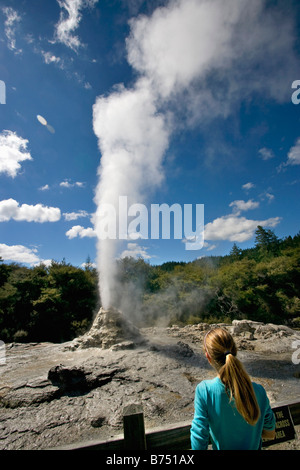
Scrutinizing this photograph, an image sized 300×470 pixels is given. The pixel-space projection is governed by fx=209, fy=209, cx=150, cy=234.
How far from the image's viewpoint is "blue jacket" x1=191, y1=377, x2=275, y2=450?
1.29 metres

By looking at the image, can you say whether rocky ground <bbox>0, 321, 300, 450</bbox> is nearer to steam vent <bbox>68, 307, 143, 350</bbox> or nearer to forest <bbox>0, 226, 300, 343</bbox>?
steam vent <bbox>68, 307, 143, 350</bbox>

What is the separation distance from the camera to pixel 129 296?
2123cm

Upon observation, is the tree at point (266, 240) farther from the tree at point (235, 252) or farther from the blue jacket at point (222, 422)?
the blue jacket at point (222, 422)

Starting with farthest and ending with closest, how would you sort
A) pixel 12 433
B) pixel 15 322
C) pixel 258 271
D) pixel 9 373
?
pixel 258 271 → pixel 15 322 → pixel 9 373 → pixel 12 433

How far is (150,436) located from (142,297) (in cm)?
2034

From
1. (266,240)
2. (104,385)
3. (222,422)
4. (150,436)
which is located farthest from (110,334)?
(266,240)

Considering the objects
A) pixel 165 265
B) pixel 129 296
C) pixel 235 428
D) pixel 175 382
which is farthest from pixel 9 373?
pixel 165 265

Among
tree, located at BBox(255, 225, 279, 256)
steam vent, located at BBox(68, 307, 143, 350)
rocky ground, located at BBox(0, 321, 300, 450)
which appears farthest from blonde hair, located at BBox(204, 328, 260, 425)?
tree, located at BBox(255, 225, 279, 256)

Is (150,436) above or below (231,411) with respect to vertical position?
→ below

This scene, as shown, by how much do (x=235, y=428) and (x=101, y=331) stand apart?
10221 millimetres

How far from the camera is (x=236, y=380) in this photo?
126cm

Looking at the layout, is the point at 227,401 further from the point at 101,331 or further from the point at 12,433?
the point at 101,331

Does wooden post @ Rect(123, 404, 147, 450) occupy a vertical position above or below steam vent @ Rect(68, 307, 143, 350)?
above

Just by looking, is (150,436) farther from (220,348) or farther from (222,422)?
(220,348)
